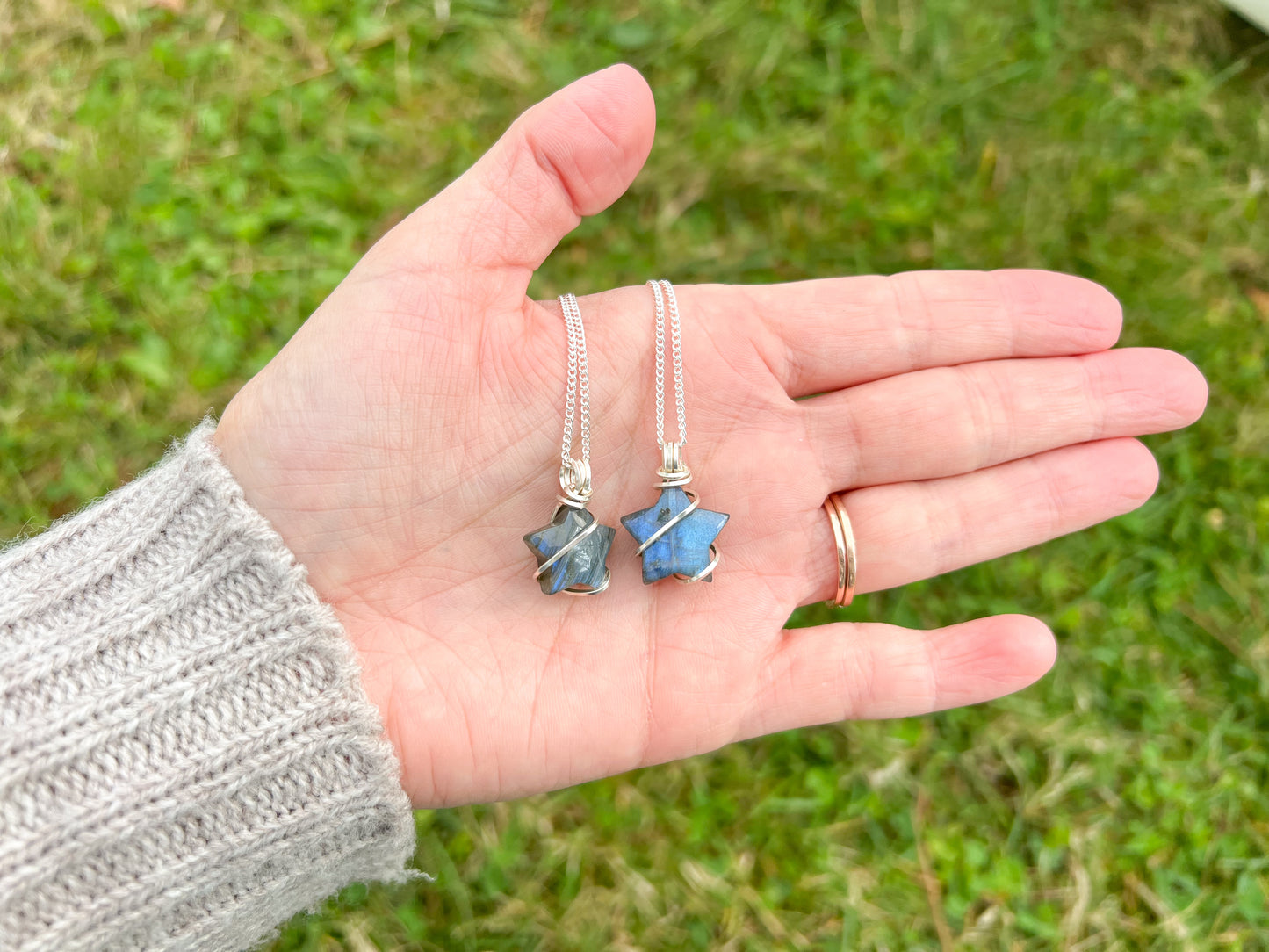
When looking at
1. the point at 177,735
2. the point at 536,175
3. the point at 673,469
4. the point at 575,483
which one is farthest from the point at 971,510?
the point at 177,735

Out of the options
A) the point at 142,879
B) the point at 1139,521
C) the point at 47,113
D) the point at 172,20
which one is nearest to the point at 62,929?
the point at 142,879

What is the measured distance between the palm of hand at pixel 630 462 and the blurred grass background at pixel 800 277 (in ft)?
2.33

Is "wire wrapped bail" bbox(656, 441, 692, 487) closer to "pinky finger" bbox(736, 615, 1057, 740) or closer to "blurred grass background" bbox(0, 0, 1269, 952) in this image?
"pinky finger" bbox(736, 615, 1057, 740)

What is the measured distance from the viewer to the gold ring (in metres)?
2.82

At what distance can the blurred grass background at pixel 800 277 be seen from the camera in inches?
131

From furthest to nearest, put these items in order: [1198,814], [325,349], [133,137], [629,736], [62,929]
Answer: [133,137], [1198,814], [629,736], [325,349], [62,929]

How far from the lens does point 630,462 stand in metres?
2.85

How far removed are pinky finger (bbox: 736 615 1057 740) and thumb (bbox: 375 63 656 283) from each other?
1373 millimetres

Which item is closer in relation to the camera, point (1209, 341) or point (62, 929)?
point (62, 929)

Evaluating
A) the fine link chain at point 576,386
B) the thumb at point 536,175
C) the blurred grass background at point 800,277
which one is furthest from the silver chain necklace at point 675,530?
the blurred grass background at point 800,277

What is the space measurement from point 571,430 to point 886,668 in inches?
44.4

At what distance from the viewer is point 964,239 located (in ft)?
12.5

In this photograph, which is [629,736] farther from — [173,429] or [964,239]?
[964,239]

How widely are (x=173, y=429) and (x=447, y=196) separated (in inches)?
66.5
